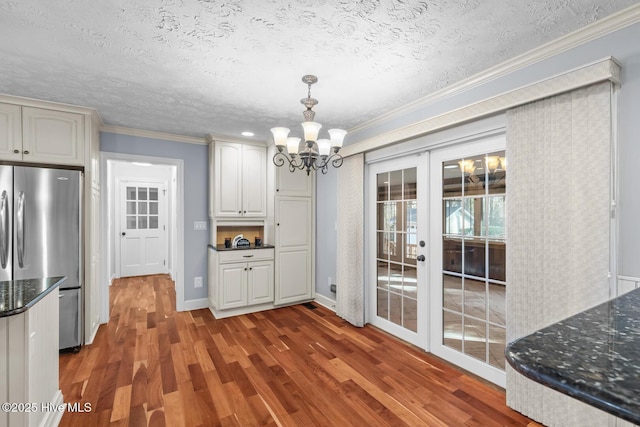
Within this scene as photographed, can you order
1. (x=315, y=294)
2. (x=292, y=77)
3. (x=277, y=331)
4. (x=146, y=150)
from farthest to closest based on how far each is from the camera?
1. (x=315, y=294)
2. (x=146, y=150)
3. (x=277, y=331)
4. (x=292, y=77)

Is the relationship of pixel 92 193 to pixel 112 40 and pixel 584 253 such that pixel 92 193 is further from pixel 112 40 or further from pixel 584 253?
pixel 584 253

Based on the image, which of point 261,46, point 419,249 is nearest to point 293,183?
point 419,249

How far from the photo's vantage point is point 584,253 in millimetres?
1764

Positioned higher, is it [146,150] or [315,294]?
[146,150]

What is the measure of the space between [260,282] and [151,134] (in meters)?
2.42

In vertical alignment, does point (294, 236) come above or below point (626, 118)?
below

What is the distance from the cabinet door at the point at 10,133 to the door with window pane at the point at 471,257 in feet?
12.7

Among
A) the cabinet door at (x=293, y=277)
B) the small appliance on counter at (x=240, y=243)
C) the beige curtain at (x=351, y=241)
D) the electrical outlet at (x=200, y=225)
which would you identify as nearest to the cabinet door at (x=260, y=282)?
the cabinet door at (x=293, y=277)

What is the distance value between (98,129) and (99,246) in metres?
1.38

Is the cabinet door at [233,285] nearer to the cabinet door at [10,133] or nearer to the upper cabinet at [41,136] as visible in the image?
the upper cabinet at [41,136]

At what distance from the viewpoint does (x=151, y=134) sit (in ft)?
13.0

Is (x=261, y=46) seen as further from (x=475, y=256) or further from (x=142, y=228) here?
(x=142, y=228)

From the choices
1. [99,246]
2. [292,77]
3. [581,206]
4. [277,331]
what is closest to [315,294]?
[277,331]

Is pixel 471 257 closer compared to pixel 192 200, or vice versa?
pixel 471 257
